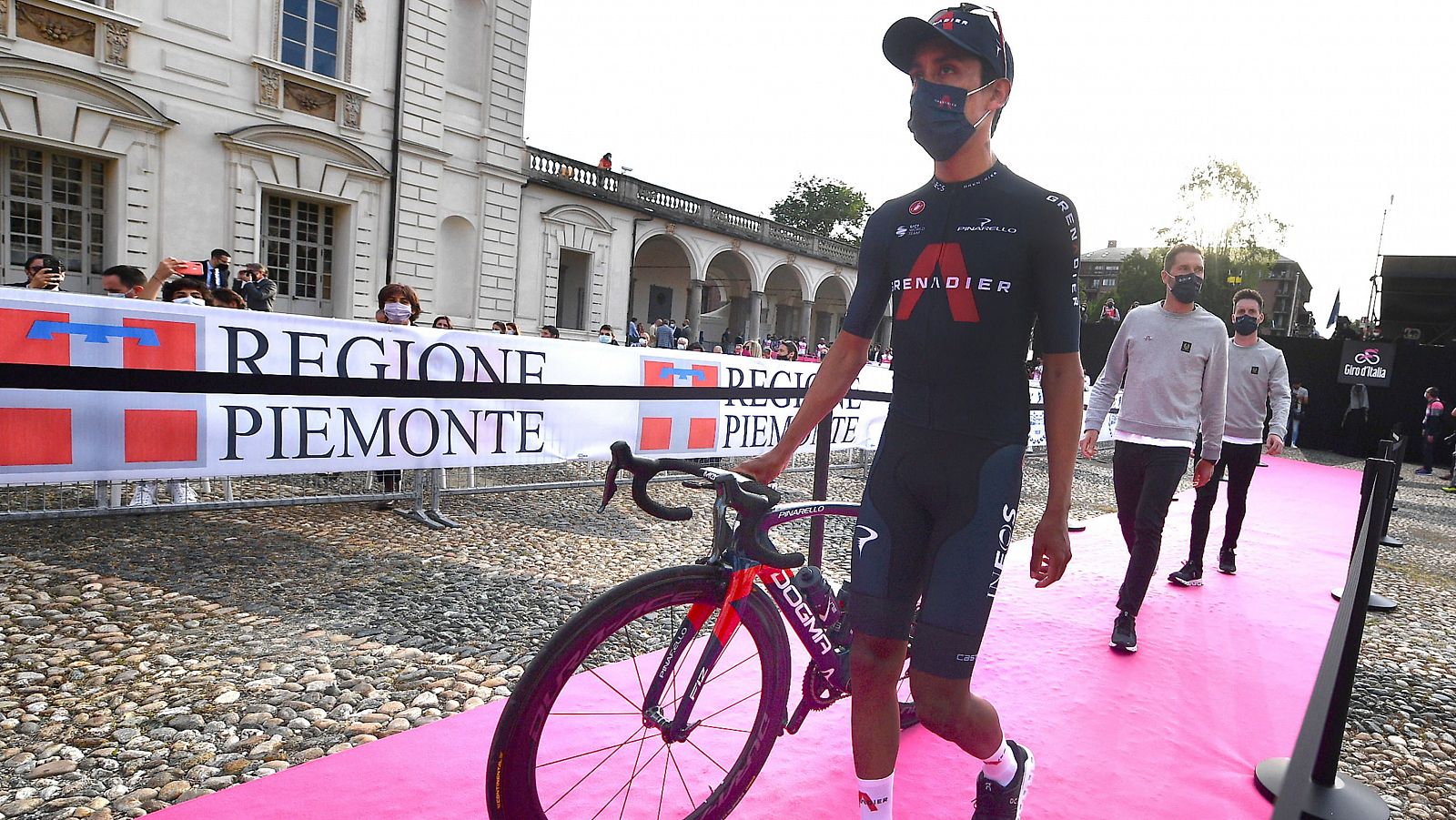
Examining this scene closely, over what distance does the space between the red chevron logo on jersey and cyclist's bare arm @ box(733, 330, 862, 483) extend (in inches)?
8.3

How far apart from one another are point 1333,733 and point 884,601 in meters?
0.99

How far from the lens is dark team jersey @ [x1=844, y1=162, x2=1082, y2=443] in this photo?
195 cm

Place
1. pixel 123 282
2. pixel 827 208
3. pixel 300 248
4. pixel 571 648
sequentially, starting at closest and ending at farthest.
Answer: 1. pixel 571 648
2. pixel 123 282
3. pixel 300 248
4. pixel 827 208

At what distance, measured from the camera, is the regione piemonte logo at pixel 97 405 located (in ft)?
15.0

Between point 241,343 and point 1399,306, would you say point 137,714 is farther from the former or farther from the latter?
point 1399,306

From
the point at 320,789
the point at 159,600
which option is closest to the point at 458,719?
the point at 320,789

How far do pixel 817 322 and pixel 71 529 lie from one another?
47.0 m

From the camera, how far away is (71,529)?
17.1 feet

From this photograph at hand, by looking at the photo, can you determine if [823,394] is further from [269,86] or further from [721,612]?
[269,86]

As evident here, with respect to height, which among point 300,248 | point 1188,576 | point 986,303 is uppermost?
point 300,248

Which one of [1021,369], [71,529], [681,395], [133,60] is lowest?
[71,529]

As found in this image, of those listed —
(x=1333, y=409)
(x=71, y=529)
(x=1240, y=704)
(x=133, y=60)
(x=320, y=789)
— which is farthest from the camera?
(x=1333, y=409)

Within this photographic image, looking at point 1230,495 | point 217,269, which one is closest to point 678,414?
point 1230,495

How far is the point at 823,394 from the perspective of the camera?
7.48 ft
